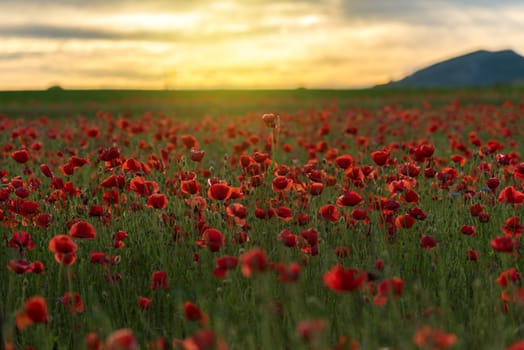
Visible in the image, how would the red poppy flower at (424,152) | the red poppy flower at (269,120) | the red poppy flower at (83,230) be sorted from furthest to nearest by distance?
1. the red poppy flower at (269,120)
2. the red poppy flower at (424,152)
3. the red poppy flower at (83,230)

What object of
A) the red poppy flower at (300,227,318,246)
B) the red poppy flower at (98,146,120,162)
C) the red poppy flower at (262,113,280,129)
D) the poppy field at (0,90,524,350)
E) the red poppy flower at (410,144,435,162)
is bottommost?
the poppy field at (0,90,524,350)

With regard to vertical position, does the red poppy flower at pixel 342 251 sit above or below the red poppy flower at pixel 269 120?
below

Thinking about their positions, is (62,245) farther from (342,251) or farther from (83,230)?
(342,251)

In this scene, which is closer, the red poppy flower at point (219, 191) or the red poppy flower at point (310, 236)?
the red poppy flower at point (310, 236)

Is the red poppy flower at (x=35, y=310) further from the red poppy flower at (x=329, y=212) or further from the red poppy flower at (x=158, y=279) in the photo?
the red poppy flower at (x=329, y=212)

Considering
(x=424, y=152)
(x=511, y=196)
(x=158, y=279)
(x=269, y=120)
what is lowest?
(x=158, y=279)

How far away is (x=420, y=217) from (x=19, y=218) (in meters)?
2.84

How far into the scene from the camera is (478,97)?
936 inches

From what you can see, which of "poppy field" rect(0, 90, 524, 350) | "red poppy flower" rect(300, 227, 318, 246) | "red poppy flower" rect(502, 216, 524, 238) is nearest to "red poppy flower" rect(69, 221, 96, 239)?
"poppy field" rect(0, 90, 524, 350)

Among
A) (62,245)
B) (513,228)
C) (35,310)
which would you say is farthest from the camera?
(513,228)

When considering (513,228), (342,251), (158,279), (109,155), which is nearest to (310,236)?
(342,251)

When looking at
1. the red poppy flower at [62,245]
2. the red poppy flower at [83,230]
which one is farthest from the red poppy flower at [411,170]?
the red poppy flower at [62,245]

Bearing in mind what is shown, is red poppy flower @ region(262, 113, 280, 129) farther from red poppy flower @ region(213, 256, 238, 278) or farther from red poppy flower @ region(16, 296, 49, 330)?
red poppy flower @ region(16, 296, 49, 330)

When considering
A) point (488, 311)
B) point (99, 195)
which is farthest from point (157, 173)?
point (488, 311)
